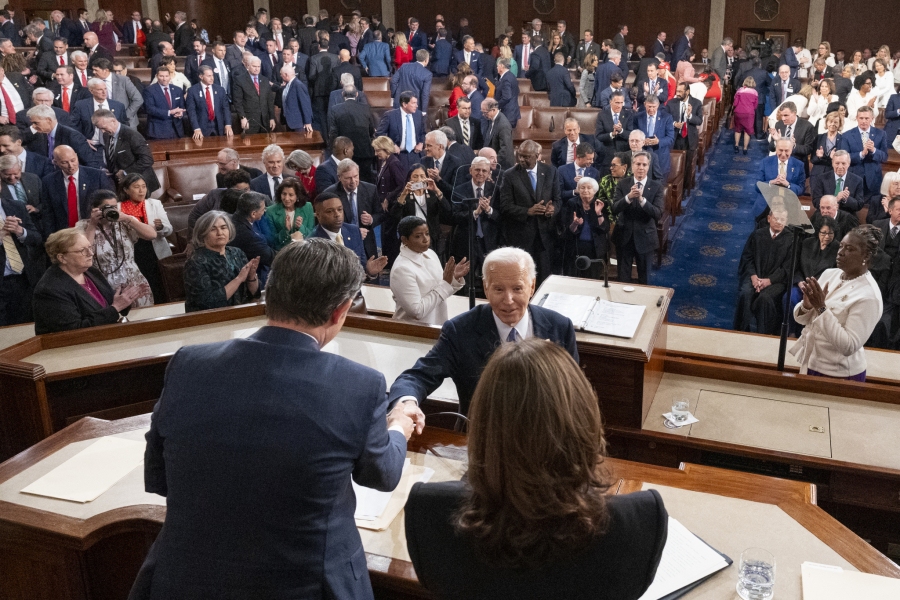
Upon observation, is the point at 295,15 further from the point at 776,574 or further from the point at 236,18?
the point at 776,574

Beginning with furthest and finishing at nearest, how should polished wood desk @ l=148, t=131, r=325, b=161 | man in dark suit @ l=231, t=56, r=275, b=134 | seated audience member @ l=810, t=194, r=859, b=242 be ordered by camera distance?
1. man in dark suit @ l=231, t=56, r=275, b=134
2. polished wood desk @ l=148, t=131, r=325, b=161
3. seated audience member @ l=810, t=194, r=859, b=242

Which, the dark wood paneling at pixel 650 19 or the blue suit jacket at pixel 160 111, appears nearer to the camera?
the blue suit jacket at pixel 160 111

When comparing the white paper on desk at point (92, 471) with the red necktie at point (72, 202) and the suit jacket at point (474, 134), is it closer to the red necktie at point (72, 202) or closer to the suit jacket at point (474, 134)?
the red necktie at point (72, 202)

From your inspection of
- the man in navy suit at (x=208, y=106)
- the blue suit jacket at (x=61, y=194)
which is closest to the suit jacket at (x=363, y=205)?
the blue suit jacket at (x=61, y=194)

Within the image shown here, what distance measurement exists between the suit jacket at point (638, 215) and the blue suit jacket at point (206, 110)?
4564mm

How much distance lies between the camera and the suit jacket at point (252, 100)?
8.75 m

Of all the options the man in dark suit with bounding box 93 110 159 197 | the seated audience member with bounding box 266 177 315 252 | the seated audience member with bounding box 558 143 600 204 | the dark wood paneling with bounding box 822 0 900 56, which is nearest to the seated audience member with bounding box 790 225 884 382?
the seated audience member with bounding box 558 143 600 204

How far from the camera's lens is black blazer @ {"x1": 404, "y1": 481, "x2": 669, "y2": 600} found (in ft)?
4.21

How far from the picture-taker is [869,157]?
23.2 ft

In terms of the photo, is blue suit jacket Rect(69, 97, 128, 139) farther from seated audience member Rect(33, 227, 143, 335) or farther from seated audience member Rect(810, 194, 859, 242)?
seated audience member Rect(810, 194, 859, 242)

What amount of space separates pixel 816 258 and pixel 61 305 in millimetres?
4539

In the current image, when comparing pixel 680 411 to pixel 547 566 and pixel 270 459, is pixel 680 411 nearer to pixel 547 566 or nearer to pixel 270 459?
pixel 547 566

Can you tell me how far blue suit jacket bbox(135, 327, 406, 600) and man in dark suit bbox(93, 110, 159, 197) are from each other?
5268mm

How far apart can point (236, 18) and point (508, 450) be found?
17453mm
